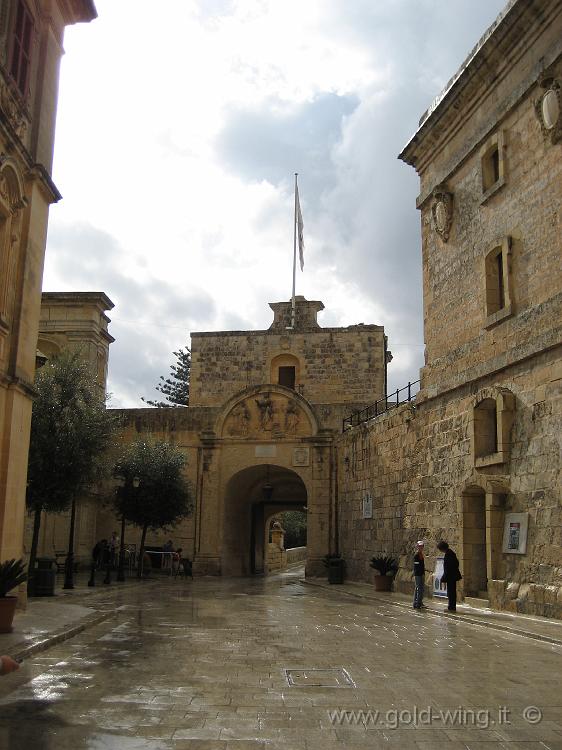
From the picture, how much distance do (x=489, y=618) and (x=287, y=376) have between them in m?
21.9

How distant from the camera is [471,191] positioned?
16484 millimetres

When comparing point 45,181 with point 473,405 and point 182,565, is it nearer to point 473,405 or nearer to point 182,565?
point 473,405

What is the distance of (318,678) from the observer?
7.25 metres

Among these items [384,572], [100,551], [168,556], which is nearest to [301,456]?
[168,556]

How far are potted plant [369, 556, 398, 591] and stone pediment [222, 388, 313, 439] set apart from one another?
807 cm

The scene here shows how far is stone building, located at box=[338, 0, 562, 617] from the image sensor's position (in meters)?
13.0

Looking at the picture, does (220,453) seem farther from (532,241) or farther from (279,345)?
(532,241)

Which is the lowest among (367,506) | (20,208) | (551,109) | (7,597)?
(7,597)

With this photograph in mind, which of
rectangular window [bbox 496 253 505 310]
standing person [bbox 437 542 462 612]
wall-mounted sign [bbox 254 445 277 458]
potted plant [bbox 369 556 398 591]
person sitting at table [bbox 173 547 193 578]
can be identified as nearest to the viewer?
standing person [bbox 437 542 462 612]

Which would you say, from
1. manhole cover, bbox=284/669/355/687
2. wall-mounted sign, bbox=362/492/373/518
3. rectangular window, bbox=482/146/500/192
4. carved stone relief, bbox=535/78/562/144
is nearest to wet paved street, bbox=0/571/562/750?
manhole cover, bbox=284/669/355/687

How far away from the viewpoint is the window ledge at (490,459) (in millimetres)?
13845

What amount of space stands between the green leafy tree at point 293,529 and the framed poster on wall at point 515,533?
41568 mm

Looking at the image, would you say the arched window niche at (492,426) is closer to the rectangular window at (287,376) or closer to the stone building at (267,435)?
the stone building at (267,435)

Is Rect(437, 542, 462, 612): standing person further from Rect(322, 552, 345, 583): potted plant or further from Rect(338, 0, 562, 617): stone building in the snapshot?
Rect(322, 552, 345, 583): potted plant
